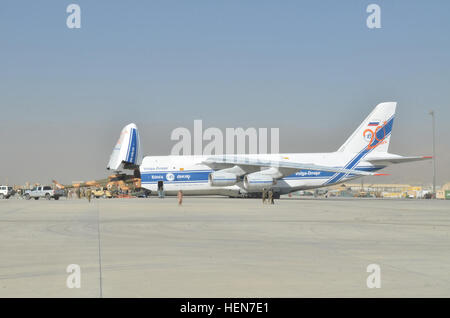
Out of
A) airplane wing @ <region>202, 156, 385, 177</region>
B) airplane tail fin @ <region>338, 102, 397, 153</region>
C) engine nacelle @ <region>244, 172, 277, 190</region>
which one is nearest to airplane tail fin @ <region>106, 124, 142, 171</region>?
airplane wing @ <region>202, 156, 385, 177</region>

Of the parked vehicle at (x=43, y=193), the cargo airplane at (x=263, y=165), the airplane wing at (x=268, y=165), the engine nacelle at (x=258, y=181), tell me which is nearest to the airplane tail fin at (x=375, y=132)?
the cargo airplane at (x=263, y=165)

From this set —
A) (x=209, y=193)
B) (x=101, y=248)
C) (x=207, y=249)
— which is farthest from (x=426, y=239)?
(x=209, y=193)

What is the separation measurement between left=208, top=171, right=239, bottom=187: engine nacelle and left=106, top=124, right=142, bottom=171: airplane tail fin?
660 cm

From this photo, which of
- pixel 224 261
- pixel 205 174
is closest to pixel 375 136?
pixel 205 174

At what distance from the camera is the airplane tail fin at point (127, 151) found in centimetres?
4531

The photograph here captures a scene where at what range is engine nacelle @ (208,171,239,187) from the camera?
44219 millimetres

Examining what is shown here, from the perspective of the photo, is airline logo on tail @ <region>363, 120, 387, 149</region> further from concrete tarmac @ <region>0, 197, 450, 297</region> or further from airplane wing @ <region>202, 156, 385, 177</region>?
concrete tarmac @ <region>0, 197, 450, 297</region>

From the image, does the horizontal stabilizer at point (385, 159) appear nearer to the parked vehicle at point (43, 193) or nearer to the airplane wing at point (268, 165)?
the airplane wing at point (268, 165)

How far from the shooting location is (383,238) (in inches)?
555

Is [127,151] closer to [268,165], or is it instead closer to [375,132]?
[268,165]
